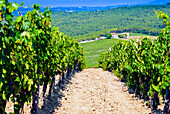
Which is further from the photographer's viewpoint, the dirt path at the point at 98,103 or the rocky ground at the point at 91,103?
the dirt path at the point at 98,103

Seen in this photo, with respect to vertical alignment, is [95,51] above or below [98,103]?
below

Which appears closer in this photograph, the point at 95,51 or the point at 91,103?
the point at 91,103

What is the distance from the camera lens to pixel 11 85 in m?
5.22

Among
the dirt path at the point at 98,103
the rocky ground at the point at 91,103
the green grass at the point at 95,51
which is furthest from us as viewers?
the green grass at the point at 95,51

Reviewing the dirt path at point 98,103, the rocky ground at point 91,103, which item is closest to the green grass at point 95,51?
the dirt path at point 98,103

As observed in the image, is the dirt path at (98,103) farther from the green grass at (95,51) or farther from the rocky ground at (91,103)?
the green grass at (95,51)

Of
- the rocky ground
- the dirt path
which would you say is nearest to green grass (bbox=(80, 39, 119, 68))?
the dirt path

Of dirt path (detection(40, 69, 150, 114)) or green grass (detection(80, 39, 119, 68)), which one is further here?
green grass (detection(80, 39, 119, 68))

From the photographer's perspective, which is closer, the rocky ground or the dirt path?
the rocky ground

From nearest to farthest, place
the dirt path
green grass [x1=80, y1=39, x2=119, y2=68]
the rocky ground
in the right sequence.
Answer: the rocky ground < the dirt path < green grass [x1=80, y1=39, x2=119, y2=68]

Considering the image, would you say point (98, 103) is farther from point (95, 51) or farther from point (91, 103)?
point (95, 51)

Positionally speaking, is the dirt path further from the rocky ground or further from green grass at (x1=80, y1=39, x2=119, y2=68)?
green grass at (x1=80, y1=39, x2=119, y2=68)

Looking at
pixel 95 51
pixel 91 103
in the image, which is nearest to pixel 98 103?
pixel 91 103

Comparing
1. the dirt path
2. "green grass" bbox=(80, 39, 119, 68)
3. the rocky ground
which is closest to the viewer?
the rocky ground
